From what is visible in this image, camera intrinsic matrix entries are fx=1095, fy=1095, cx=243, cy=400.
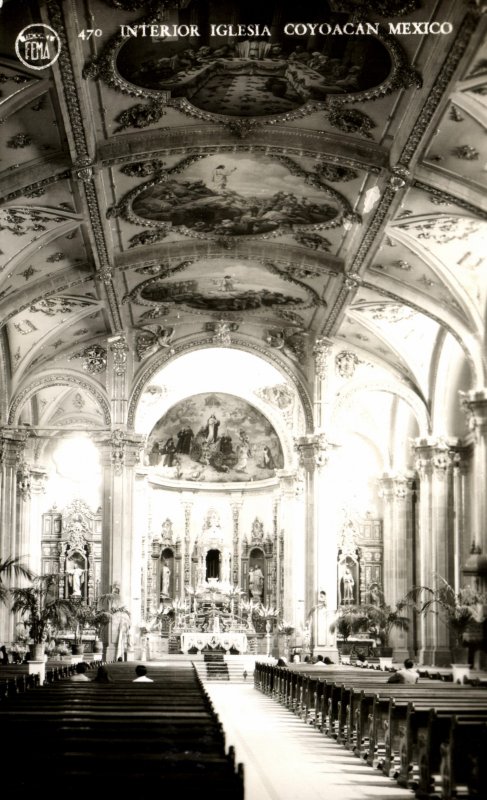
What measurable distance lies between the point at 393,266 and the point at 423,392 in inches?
280

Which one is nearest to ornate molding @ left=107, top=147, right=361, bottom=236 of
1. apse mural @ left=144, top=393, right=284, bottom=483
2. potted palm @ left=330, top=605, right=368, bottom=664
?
potted palm @ left=330, top=605, right=368, bottom=664

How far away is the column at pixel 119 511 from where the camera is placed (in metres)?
33.4

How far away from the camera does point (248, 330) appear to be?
35.7 m

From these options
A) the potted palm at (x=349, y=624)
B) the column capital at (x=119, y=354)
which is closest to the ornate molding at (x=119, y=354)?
the column capital at (x=119, y=354)

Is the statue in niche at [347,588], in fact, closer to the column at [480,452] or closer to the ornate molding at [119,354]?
the ornate molding at [119,354]

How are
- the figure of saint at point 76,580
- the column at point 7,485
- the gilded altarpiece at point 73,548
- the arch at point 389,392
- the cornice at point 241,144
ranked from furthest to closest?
the gilded altarpiece at point 73,548 < the figure of saint at point 76,580 < the arch at point 389,392 < the column at point 7,485 < the cornice at point 241,144

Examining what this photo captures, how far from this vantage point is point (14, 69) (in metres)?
16.9

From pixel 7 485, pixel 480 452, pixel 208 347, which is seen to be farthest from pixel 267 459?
pixel 480 452

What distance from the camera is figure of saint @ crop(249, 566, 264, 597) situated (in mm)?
45719

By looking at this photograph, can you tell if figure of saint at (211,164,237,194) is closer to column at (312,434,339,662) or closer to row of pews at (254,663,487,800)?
row of pews at (254,663,487,800)

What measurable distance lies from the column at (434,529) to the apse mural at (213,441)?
13.0 m

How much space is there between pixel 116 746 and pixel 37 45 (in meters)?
11.5

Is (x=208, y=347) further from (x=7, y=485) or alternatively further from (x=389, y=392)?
(x=7, y=485)

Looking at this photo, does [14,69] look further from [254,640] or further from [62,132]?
[254,640]
